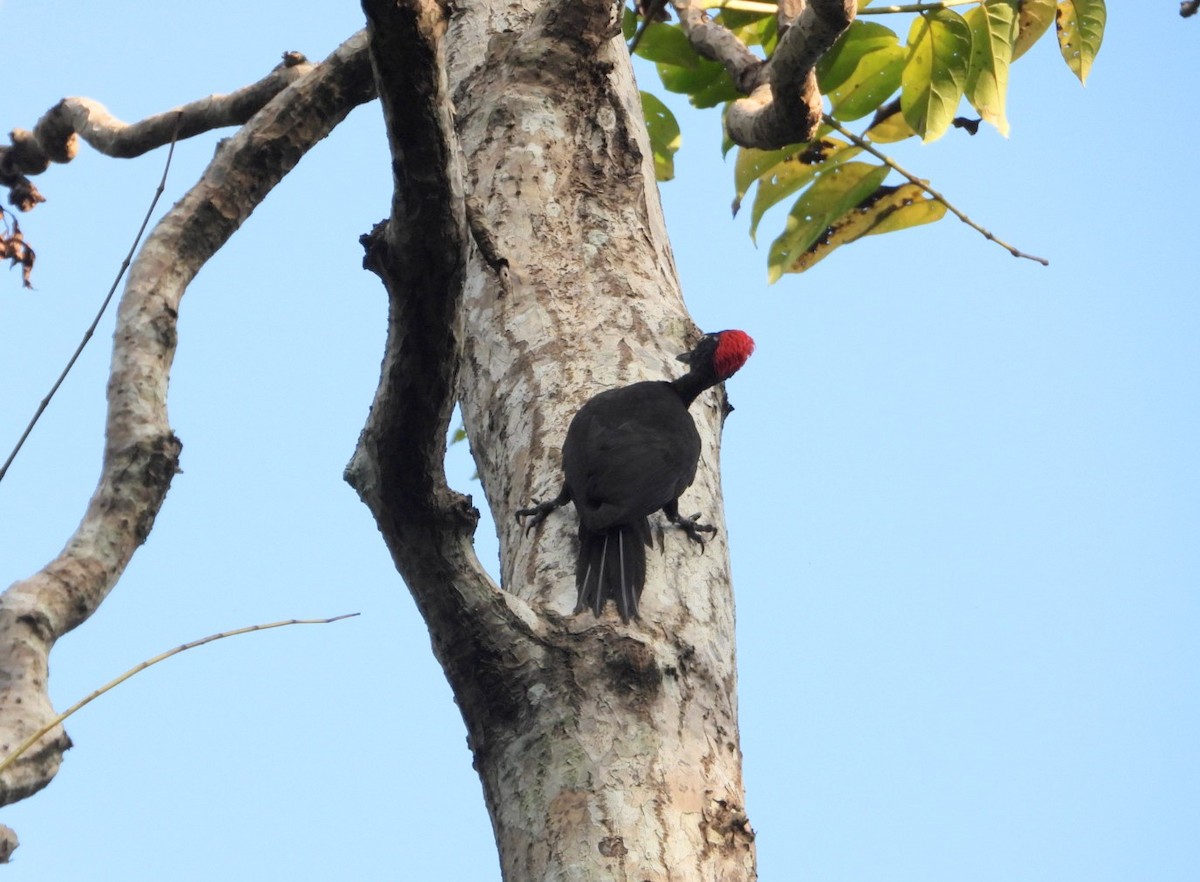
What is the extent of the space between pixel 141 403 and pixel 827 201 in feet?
9.01

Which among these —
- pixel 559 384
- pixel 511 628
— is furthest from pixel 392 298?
pixel 559 384

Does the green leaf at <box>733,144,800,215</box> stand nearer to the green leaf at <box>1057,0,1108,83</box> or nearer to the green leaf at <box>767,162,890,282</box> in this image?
the green leaf at <box>767,162,890,282</box>

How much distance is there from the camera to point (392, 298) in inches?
70.1

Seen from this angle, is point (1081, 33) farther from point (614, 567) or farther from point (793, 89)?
point (614, 567)

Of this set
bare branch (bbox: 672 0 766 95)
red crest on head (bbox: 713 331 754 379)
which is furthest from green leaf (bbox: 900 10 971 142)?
red crest on head (bbox: 713 331 754 379)

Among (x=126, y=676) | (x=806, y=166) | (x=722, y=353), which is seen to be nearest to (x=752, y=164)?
(x=806, y=166)

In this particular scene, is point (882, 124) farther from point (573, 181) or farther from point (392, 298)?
point (392, 298)

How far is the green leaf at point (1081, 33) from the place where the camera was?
153 inches

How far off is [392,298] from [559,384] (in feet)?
3.79

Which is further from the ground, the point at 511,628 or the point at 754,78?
the point at 754,78

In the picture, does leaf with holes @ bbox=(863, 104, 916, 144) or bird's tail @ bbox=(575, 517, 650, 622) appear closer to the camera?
bird's tail @ bbox=(575, 517, 650, 622)

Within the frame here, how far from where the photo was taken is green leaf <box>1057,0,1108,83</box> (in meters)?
3.89

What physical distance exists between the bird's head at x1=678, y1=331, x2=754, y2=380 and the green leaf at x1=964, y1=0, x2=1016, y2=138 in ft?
3.25

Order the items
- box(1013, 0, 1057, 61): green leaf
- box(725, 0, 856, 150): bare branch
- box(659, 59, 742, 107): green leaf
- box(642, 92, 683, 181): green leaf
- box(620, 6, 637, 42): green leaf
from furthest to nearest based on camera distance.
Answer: box(642, 92, 683, 181): green leaf → box(620, 6, 637, 42): green leaf → box(659, 59, 742, 107): green leaf → box(1013, 0, 1057, 61): green leaf → box(725, 0, 856, 150): bare branch
